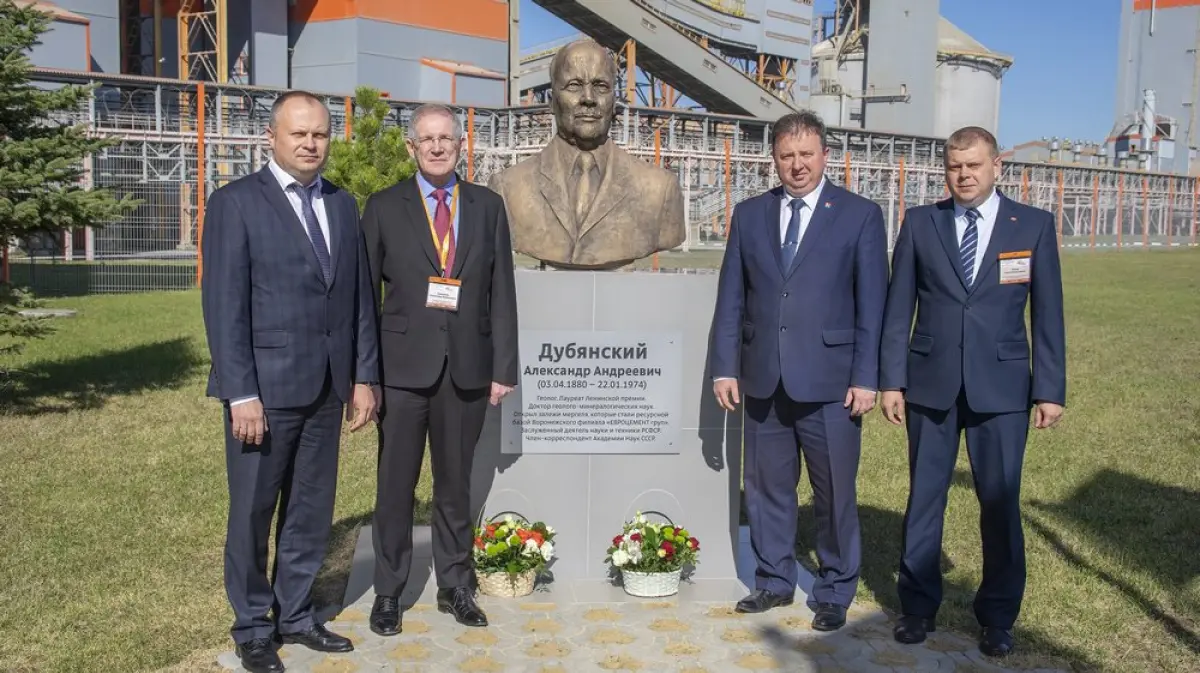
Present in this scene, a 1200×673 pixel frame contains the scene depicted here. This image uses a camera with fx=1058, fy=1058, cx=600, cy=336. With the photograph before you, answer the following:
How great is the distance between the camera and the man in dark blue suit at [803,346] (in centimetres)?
473

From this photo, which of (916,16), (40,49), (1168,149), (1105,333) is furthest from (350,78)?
(1168,149)

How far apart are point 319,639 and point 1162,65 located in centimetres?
7516

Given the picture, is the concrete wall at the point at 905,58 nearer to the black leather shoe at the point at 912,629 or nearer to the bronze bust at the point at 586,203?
the bronze bust at the point at 586,203

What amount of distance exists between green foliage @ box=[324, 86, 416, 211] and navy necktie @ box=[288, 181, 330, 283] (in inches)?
223

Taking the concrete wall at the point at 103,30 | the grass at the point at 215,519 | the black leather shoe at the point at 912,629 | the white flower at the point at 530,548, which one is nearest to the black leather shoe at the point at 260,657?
the grass at the point at 215,519

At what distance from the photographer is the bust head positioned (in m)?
5.25

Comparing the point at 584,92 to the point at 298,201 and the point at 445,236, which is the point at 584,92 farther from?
the point at 298,201

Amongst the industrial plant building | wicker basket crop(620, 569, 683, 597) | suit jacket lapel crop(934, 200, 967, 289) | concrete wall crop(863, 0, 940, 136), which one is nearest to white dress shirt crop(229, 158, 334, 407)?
wicker basket crop(620, 569, 683, 597)

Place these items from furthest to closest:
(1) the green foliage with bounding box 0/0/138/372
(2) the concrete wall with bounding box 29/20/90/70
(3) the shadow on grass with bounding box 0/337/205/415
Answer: (2) the concrete wall with bounding box 29/20/90/70, (3) the shadow on grass with bounding box 0/337/205/415, (1) the green foliage with bounding box 0/0/138/372

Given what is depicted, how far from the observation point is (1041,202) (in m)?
42.5

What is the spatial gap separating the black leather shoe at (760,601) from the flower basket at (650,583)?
345 mm

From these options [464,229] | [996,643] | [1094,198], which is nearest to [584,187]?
[464,229]

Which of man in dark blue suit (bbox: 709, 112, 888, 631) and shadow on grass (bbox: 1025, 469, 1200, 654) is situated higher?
man in dark blue suit (bbox: 709, 112, 888, 631)

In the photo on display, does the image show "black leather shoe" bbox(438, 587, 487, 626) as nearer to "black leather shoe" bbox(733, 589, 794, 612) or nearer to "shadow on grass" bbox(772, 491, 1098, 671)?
"black leather shoe" bbox(733, 589, 794, 612)
